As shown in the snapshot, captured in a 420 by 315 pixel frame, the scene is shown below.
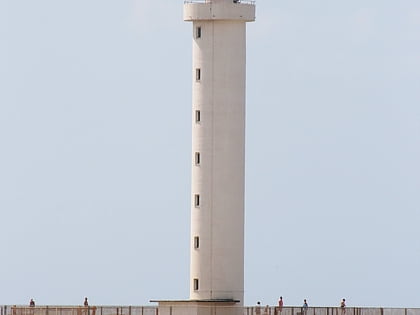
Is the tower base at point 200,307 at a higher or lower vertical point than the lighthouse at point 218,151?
lower

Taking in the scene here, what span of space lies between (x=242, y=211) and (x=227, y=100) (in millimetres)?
6680

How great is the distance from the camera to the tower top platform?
127m

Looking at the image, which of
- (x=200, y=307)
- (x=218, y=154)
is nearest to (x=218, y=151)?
(x=218, y=154)

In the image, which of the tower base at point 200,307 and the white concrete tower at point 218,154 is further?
the white concrete tower at point 218,154

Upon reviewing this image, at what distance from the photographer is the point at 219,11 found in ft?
416

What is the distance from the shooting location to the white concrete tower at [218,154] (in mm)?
126625

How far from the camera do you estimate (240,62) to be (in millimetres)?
127750

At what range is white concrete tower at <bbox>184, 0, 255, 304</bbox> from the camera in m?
127

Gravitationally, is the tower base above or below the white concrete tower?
below

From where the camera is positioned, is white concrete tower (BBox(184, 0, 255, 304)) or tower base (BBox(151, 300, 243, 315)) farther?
white concrete tower (BBox(184, 0, 255, 304))

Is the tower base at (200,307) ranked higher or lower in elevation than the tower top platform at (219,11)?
lower

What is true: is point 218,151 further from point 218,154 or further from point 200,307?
point 200,307

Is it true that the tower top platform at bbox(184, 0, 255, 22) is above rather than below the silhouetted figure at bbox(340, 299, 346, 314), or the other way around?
above

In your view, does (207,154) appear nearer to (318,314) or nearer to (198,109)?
(198,109)
